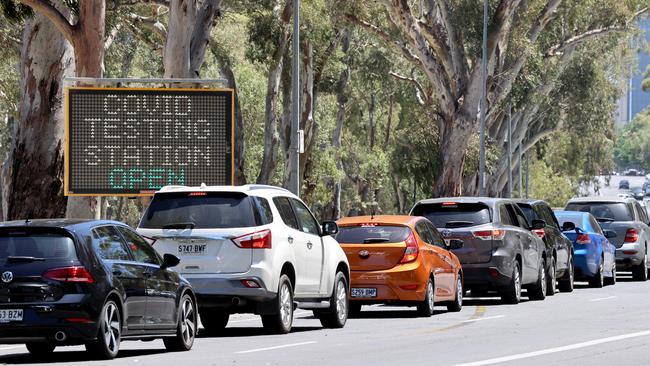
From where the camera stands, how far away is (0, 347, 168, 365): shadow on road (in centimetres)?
1430

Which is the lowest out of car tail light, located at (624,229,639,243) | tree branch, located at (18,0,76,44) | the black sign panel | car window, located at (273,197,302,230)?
car tail light, located at (624,229,639,243)

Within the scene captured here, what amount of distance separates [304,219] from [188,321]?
372cm

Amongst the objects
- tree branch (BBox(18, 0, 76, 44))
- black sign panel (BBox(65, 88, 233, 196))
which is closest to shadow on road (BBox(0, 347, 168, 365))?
black sign panel (BBox(65, 88, 233, 196))

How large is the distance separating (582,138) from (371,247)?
5891 centimetres

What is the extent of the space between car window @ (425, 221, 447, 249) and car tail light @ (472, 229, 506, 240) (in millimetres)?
1663

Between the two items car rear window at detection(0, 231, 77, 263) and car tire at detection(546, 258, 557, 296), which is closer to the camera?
car rear window at detection(0, 231, 77, 263)

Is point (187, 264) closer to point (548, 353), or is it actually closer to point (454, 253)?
point (548, 353)

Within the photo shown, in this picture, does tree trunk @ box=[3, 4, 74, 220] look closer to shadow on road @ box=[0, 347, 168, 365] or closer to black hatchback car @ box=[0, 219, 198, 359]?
shadow on road @ box=[0, 347, 168, 365]

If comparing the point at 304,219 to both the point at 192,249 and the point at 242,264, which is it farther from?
the point at 192,249

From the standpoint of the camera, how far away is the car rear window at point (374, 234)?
2205 cm

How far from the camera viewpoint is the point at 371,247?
22.0 meters

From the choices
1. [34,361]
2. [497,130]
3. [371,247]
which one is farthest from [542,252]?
[497,130]

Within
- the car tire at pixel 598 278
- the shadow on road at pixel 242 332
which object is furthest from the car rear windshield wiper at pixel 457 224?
the car tire at pixel 598 278

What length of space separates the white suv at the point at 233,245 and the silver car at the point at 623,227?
18.0 meters
